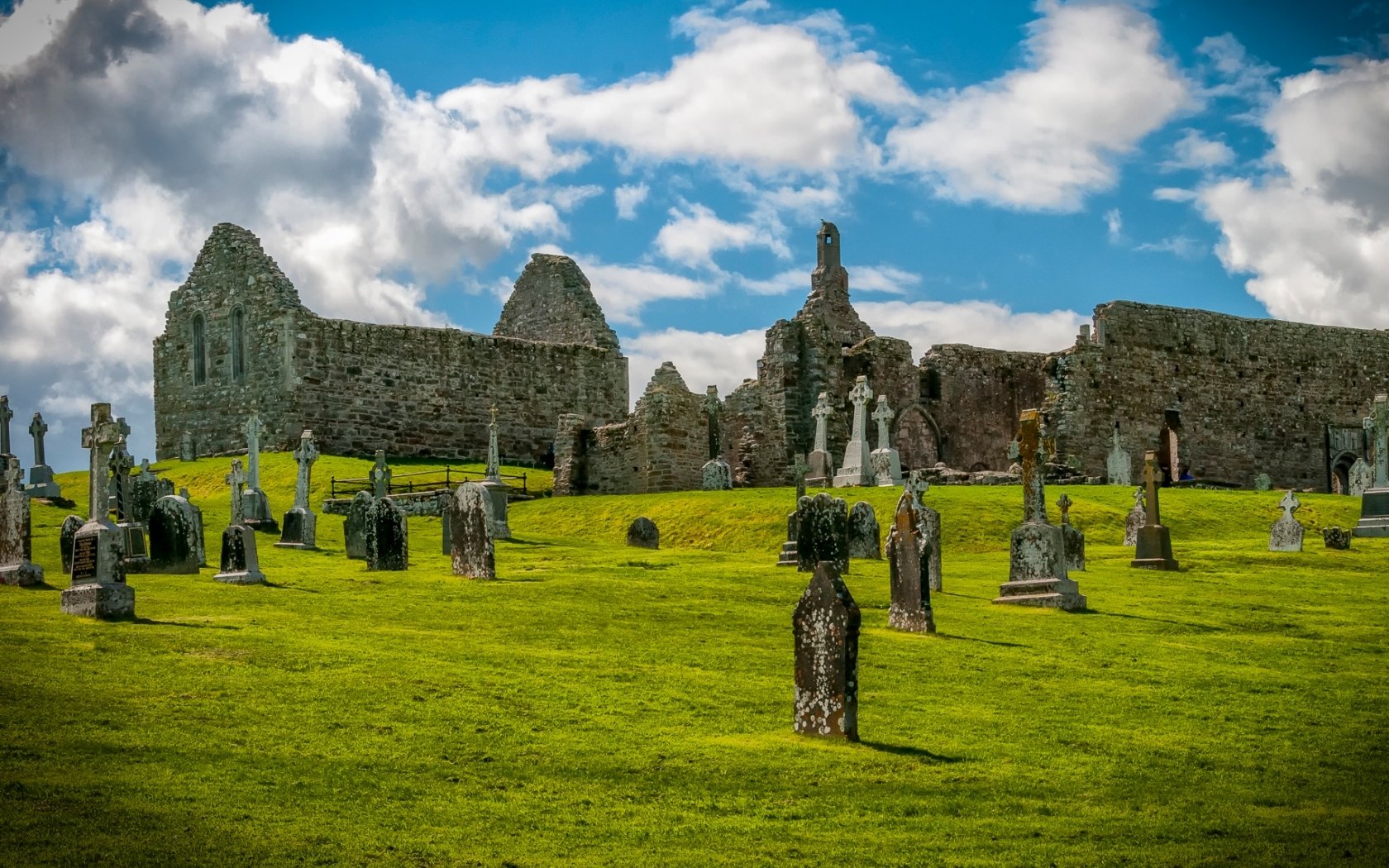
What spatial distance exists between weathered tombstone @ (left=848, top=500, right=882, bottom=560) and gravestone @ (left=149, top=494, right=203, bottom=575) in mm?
9974

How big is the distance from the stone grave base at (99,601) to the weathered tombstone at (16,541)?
2987 millimetres

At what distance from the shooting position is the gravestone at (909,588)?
16.7 metres

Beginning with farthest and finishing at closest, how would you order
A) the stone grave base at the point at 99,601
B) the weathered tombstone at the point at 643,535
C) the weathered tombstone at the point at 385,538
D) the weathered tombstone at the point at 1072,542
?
the weathered tombstone at the point at 643,535 < the weathered tombstone at the point at 1072,542 < the weathered tombstone at the point at 385,538 < the stone grave base at the point at 99,601

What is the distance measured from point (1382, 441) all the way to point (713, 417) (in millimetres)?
17803

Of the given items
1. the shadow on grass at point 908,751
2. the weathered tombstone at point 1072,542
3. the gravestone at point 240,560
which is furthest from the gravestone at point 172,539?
the weathered tombstone at point 1072,542

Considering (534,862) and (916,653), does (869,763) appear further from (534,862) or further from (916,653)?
(916,653)

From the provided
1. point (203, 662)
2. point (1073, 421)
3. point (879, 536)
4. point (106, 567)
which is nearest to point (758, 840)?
point (203, 662)

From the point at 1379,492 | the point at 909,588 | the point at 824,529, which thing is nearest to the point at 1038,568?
the point at 824,529

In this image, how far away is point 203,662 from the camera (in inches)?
500

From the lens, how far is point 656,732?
11672 mm

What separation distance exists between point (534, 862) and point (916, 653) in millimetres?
7243

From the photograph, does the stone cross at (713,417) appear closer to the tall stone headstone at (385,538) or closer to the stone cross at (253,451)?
the stone cross at (253,451)

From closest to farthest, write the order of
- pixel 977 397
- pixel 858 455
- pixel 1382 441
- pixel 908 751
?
pixel 908 751, pixel 1382 441, pixel 858 455, pixel 977 397

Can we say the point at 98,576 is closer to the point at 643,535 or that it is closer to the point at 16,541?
the point at 16,541
